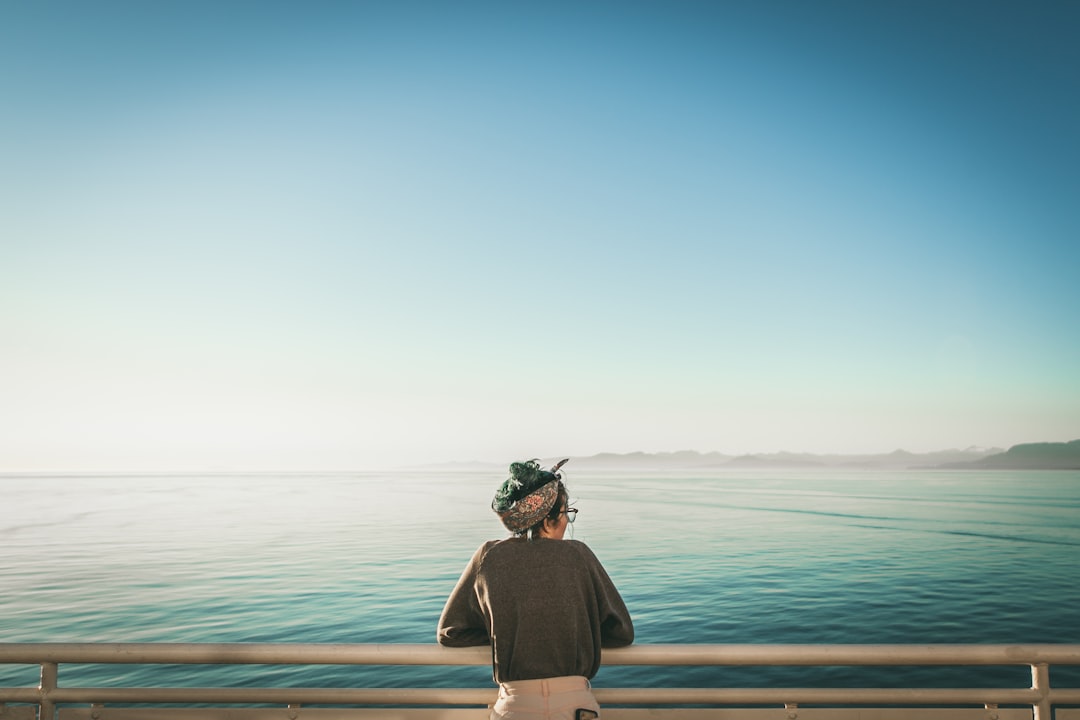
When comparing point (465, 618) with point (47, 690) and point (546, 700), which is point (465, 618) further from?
point (47, 690)

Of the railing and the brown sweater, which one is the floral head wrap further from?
the railing

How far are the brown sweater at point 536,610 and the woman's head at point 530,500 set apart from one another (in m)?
0.07

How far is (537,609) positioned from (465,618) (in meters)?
0.30

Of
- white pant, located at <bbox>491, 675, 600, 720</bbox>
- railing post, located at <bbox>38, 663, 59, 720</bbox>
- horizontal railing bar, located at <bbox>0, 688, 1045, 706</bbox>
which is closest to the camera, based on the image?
white pant, located at <bbox>491, 675, 600, 720</bbox>

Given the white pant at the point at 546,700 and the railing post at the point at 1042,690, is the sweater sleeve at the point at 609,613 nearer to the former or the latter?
the white pant at the point at 546,700

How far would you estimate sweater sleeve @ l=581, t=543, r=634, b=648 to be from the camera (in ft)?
9.44

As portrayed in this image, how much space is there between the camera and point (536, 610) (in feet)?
9.19

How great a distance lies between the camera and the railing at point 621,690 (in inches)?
111

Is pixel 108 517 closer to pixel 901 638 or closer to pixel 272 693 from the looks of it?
pixel 901 638

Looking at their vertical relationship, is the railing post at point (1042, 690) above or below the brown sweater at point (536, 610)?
below

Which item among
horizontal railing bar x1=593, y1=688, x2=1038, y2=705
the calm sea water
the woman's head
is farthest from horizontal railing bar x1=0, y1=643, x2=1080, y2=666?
the calm sea water

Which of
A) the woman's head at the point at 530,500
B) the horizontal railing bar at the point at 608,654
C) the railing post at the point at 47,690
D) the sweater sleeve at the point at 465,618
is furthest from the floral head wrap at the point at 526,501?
the railing post at the point at 47,690

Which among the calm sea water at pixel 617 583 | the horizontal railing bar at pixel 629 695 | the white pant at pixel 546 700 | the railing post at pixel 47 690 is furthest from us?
the calm sea water at pixel 617 583

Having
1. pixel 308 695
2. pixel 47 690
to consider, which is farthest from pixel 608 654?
pixel 47 690
